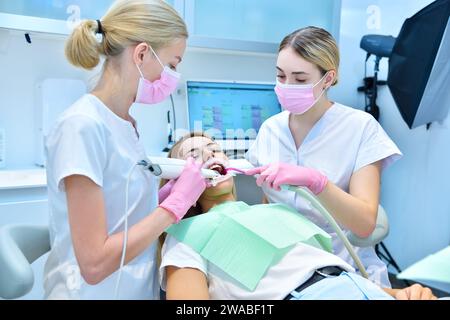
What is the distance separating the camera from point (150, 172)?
83cm

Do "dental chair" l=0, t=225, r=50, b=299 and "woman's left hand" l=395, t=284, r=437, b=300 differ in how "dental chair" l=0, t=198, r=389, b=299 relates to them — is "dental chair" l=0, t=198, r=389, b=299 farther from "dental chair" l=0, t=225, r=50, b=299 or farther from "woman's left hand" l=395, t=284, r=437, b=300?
"woman's left hand" l=395, t=284, r=437, b=300

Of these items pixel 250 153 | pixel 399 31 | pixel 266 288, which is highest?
pixel 399 31

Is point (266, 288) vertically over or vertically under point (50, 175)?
under

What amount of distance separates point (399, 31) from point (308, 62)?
78 centimetres

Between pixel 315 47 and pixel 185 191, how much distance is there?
1.92 feet

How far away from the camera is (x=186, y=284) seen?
812mm

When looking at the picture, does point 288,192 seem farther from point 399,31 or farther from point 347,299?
point 399,31

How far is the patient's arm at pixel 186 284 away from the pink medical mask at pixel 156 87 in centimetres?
38

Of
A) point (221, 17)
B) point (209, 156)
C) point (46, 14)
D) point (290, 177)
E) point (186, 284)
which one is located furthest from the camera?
point (221, 17)

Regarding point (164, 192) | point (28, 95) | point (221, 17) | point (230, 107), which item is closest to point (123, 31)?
point (164, 192)

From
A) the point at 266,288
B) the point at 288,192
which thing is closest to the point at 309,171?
the point at 288,192

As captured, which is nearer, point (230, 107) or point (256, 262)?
point (256, 262)

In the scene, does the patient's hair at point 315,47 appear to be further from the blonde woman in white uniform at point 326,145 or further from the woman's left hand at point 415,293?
the woman's left hand at point 415,293

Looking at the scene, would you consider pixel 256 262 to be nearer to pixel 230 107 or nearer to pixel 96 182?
pixel 96 182
